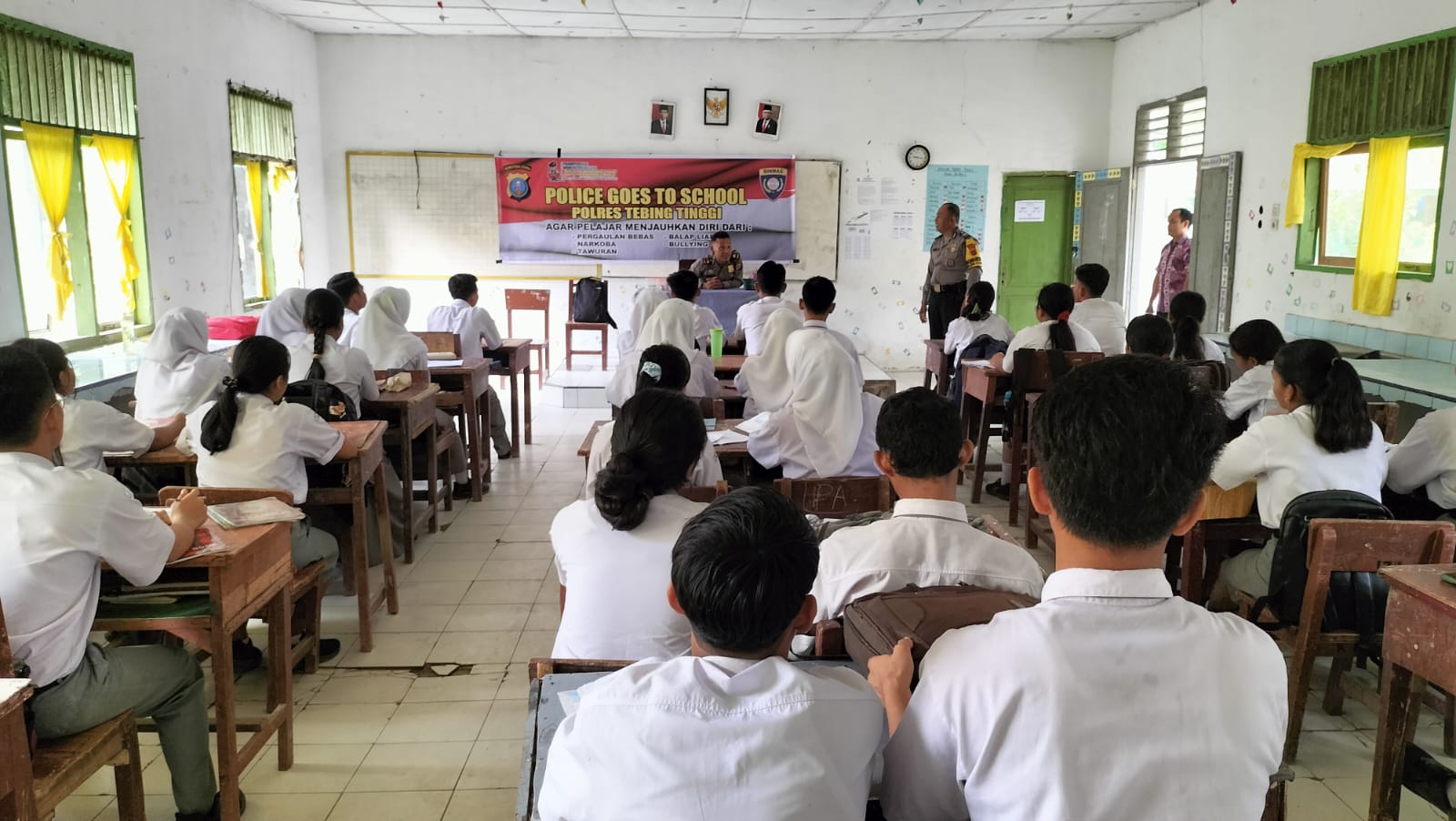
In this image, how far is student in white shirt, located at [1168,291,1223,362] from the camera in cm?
472

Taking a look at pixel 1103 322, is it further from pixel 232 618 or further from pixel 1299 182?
pixel 232 618

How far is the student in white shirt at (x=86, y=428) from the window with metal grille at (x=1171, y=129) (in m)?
7.00

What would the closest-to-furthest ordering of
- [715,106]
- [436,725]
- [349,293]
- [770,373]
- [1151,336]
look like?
[436,725]
[770,373]
[1151,336]
[349,293]
[715,106]

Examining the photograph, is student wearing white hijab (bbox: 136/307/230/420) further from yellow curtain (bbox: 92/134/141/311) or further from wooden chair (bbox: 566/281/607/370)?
→ wooden chair (bbox: 566/281/607/370)

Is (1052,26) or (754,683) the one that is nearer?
(754,683)

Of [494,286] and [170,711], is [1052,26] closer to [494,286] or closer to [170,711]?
[494,286]

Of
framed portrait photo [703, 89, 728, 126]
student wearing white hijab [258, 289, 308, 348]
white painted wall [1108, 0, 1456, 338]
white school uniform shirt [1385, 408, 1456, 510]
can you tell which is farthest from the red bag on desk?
white painted wall [1108, 0, 1456, 338]

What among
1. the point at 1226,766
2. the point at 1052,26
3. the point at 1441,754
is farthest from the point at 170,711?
the point at 1052,26

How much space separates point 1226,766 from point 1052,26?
323 inches

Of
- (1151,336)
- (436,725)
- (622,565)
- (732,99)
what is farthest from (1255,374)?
(732,99)

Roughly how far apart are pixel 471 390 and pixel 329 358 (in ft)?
3.49

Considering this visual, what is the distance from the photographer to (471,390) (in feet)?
16.4

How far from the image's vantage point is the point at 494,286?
9.02 meters

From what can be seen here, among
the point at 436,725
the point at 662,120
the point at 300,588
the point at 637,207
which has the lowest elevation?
the point at 436,725
